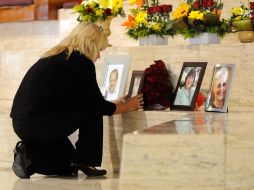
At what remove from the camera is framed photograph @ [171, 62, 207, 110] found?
166 inches

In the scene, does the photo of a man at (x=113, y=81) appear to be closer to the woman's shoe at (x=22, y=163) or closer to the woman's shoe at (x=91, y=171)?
the woman's shoe at (x=91, y=171)

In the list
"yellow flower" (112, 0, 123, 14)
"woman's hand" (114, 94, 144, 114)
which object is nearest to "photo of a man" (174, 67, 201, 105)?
"woman's hand" (114, 94, 144, 114)

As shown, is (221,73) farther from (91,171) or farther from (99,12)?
(99,12)

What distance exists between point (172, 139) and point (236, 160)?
1.21 feet

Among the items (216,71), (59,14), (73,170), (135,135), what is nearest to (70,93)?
(73,170)

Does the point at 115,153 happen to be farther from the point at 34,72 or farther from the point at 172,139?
the point at 172,139

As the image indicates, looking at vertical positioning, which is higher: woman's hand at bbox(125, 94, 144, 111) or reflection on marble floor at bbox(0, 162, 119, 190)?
woman's hand at bbox(125, 94, 144, 111)

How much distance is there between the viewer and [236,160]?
2.94 metres

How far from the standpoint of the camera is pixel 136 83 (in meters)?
4.44

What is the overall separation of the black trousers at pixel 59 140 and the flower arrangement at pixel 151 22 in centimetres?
101

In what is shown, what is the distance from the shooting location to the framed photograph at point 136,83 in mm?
4391

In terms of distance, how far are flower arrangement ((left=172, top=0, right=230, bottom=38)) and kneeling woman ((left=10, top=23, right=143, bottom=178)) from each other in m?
0.75

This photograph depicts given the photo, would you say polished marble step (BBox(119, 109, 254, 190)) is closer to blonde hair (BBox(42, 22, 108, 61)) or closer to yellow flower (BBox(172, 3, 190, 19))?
blonde hair (BBox(42, 22, 108, 61))

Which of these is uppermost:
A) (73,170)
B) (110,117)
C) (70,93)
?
(70,93)
